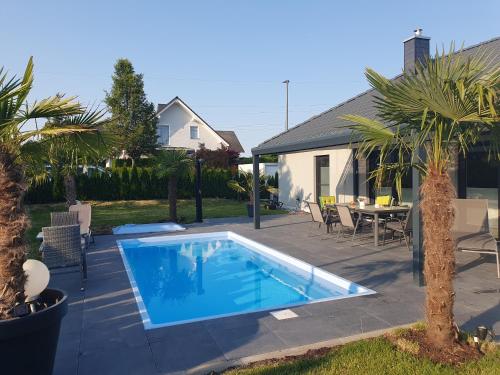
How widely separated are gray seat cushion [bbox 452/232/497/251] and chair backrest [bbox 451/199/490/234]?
17 cm

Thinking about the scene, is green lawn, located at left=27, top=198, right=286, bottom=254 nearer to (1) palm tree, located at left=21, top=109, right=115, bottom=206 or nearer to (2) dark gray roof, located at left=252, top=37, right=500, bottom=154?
(2) dark gray roof, located at left=252, top=37, right=500, bottom=154

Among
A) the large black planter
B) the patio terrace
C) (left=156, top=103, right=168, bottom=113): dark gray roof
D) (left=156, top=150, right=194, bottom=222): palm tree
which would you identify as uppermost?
(left=156, top=103, right=168, bottom=113): dark gray roof

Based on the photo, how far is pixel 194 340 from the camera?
4.32 m

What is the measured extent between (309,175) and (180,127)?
2001cm

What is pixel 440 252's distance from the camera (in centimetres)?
373

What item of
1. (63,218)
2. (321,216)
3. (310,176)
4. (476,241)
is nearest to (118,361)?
(476,241)

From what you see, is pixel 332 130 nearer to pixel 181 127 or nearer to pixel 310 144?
pixel 310 144

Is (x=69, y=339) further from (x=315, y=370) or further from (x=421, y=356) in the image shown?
(x=421, y=356)

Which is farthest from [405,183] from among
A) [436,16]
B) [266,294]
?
[266,294]

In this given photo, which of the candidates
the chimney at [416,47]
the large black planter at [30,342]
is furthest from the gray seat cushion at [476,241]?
the chimney at [416,47]

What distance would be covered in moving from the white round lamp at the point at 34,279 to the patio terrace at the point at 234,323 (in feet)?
2.56

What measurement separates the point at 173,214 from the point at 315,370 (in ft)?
40.2

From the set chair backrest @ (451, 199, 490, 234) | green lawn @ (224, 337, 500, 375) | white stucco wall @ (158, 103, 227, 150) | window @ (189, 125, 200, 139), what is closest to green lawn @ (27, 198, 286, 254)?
green lawn @ (224, 337, 500, 375)

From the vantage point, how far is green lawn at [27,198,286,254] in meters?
14.8
